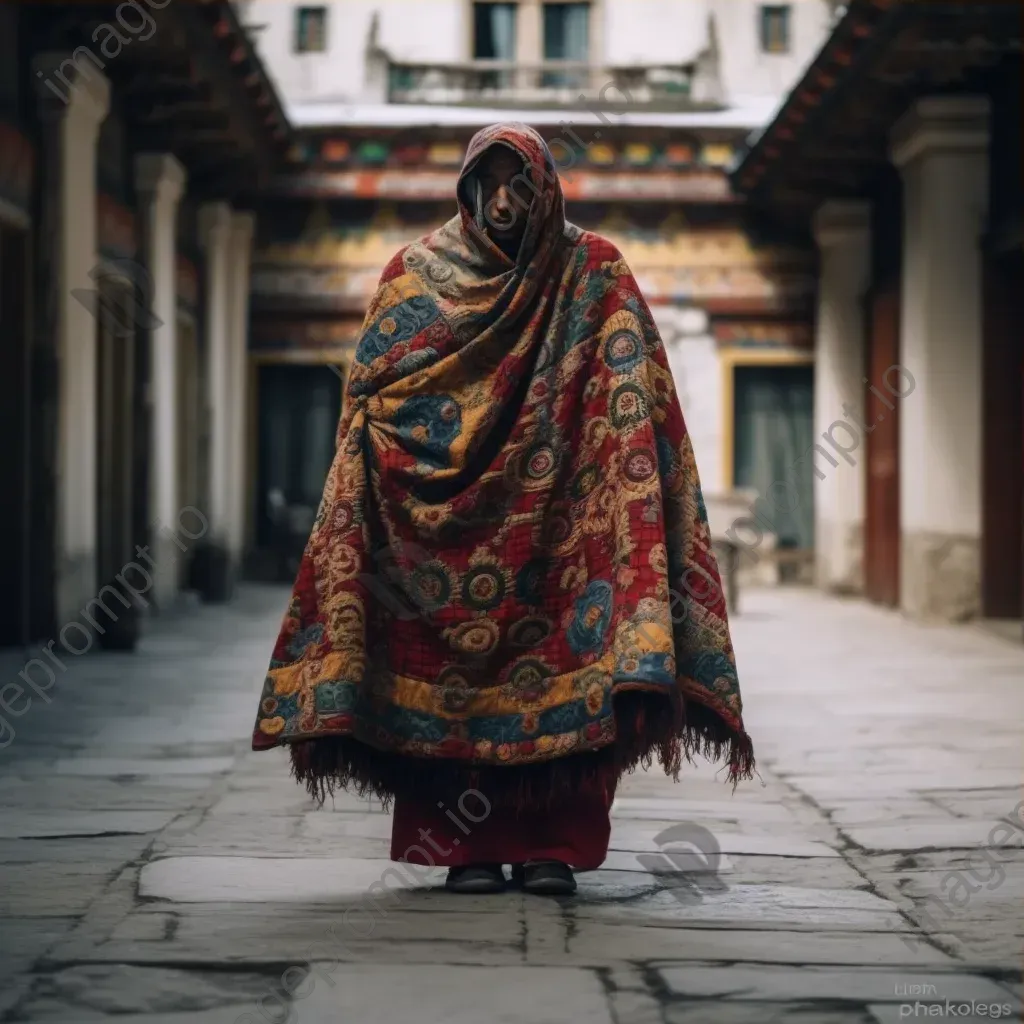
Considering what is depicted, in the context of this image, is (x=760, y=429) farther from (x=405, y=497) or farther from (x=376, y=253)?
(x=405, y=497)

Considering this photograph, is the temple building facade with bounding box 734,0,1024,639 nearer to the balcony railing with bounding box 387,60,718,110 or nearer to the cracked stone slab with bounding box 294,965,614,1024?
the balcony railing with bounding box 387,60,718,110

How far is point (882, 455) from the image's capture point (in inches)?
511

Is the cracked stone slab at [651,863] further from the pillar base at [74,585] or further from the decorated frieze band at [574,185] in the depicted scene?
the decorated frieze band at [574,185]

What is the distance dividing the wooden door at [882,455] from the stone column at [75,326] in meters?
5.44

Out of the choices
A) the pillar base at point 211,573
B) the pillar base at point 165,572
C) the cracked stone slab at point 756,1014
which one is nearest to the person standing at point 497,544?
the cracked stone slab at point 756,1014

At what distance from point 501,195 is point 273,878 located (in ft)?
4.82

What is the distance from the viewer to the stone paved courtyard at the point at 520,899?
9.45ft

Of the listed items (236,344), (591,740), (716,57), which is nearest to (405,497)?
(591,740)

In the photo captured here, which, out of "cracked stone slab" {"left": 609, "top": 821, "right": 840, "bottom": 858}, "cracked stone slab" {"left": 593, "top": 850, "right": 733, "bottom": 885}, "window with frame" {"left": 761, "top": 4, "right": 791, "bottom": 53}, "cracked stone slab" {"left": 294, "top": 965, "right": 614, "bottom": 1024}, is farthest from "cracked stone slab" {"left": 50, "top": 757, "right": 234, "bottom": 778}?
"window with frame" {"left": 761, "top": 4, "right": 791, "bottom": 53}

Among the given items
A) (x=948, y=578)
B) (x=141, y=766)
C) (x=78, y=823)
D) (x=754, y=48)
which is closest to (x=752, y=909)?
(x=78, y=823)

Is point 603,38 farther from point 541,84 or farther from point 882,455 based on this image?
point 882,455

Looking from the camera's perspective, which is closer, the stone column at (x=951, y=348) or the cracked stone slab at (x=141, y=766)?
the cracked stone slab at (x=141, y=766)

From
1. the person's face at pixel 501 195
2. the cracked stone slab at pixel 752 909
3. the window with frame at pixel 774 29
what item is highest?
the window with frame at pixel 774 29

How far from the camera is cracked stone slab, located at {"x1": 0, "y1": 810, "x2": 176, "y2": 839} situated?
4.37 meters
